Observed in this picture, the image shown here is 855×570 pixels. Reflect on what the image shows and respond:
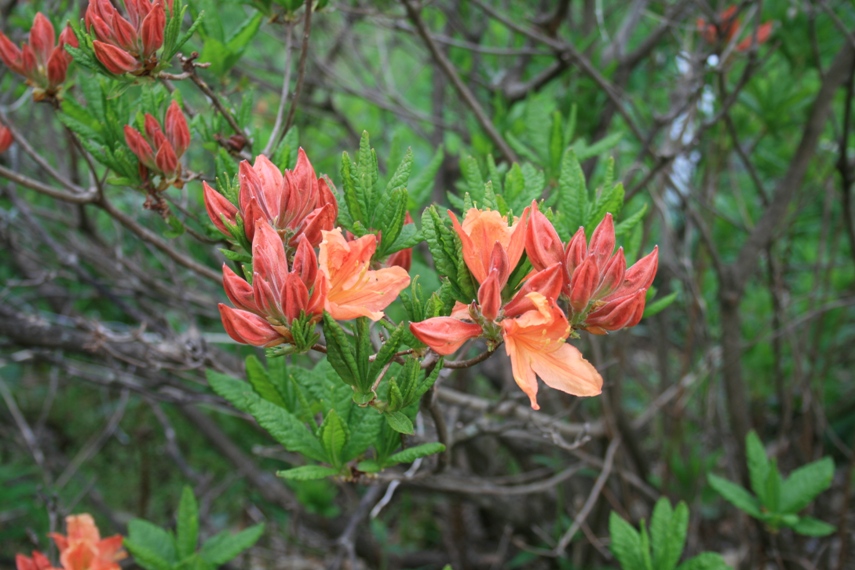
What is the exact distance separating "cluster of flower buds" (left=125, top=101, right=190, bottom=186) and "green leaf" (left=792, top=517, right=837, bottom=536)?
2.14m

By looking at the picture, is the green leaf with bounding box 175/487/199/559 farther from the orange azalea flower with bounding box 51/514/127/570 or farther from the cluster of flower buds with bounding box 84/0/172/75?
the cluster of flower buds with bounding box 84/0/172/75

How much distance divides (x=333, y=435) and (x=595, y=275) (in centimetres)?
58

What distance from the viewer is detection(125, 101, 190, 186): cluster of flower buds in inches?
58.6

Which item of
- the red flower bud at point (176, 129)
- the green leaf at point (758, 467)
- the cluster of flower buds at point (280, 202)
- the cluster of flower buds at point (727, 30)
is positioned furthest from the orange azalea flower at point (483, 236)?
the cluster of flower buds at point (727, 30)

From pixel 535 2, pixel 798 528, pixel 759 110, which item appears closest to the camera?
pixel 798 528

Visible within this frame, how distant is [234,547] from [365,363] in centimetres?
115

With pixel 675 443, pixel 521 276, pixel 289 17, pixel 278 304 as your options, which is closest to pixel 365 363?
pixel 278 304

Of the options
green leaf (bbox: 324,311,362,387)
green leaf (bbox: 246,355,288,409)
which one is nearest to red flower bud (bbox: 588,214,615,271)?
green leaf (bbox: 324,311,362,387)

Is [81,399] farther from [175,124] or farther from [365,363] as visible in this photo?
[365,363]

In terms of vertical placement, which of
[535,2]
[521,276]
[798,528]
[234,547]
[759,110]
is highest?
[535,2]

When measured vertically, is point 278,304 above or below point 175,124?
below

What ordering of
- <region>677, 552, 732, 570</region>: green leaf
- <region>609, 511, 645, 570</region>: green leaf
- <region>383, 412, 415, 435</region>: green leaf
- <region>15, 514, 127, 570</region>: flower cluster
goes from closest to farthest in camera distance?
<region>383, 412, 415, 435</region>: green leaf, <region>15, 514, 127, 570</region>: flower cluster, <region>677, 552, 732, 570</region>: green leaf, <region>609, 511, 645, 570</region>: green leaf

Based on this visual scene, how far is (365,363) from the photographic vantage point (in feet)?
3.46

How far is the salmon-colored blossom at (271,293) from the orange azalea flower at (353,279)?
25mm
